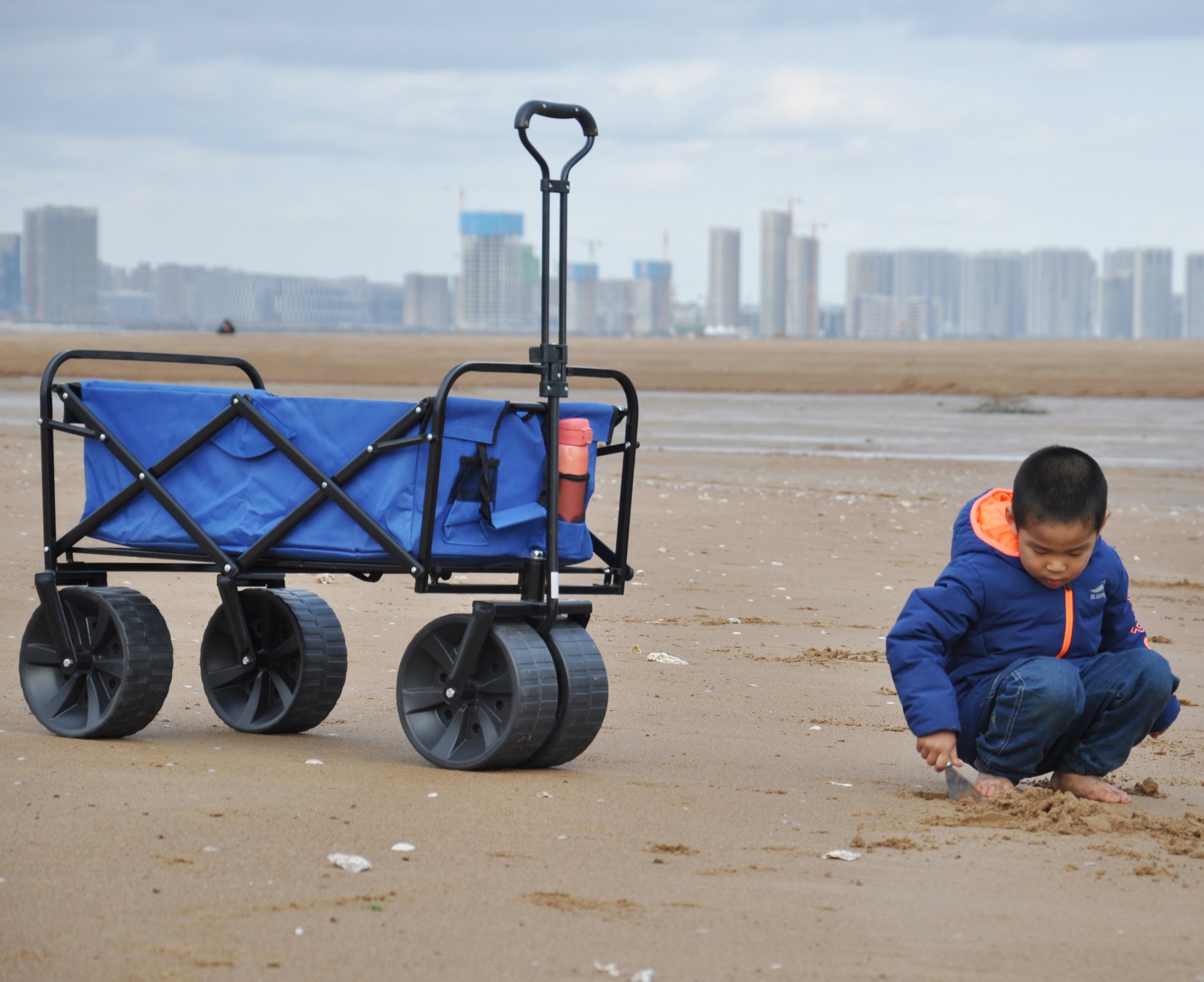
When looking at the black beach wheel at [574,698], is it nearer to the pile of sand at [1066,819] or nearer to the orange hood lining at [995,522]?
the pile of sand at [1066,819]

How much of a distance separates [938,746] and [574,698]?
1.18 m

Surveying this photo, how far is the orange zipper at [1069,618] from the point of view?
4.82 m

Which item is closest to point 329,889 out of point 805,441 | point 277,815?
point 277,815

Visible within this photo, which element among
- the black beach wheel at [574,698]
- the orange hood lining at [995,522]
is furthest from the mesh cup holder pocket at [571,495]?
the orange hood lining at [995,522]

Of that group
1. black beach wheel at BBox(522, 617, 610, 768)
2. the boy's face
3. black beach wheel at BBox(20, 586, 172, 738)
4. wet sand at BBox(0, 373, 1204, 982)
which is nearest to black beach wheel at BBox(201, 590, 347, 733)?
wet sand at BBox(0, 373, 1204, 982)

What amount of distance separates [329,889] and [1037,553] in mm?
2352

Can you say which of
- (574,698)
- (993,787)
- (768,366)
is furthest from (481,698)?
(768,366)

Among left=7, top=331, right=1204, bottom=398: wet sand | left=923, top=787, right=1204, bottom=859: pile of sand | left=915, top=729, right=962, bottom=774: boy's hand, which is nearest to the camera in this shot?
left=923, top=787, right=1204, bottom=859: pile of sand

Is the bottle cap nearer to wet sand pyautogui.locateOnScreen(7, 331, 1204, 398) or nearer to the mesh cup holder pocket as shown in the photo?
the mesh cup holder pocket

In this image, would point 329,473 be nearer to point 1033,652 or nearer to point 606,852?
point 606,852

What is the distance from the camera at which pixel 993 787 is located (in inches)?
187

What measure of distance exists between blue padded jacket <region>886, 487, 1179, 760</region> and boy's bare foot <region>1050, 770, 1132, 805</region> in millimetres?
251

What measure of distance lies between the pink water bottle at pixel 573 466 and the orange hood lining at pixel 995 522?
1.29m

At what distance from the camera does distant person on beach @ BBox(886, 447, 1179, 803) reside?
4.56 metres
